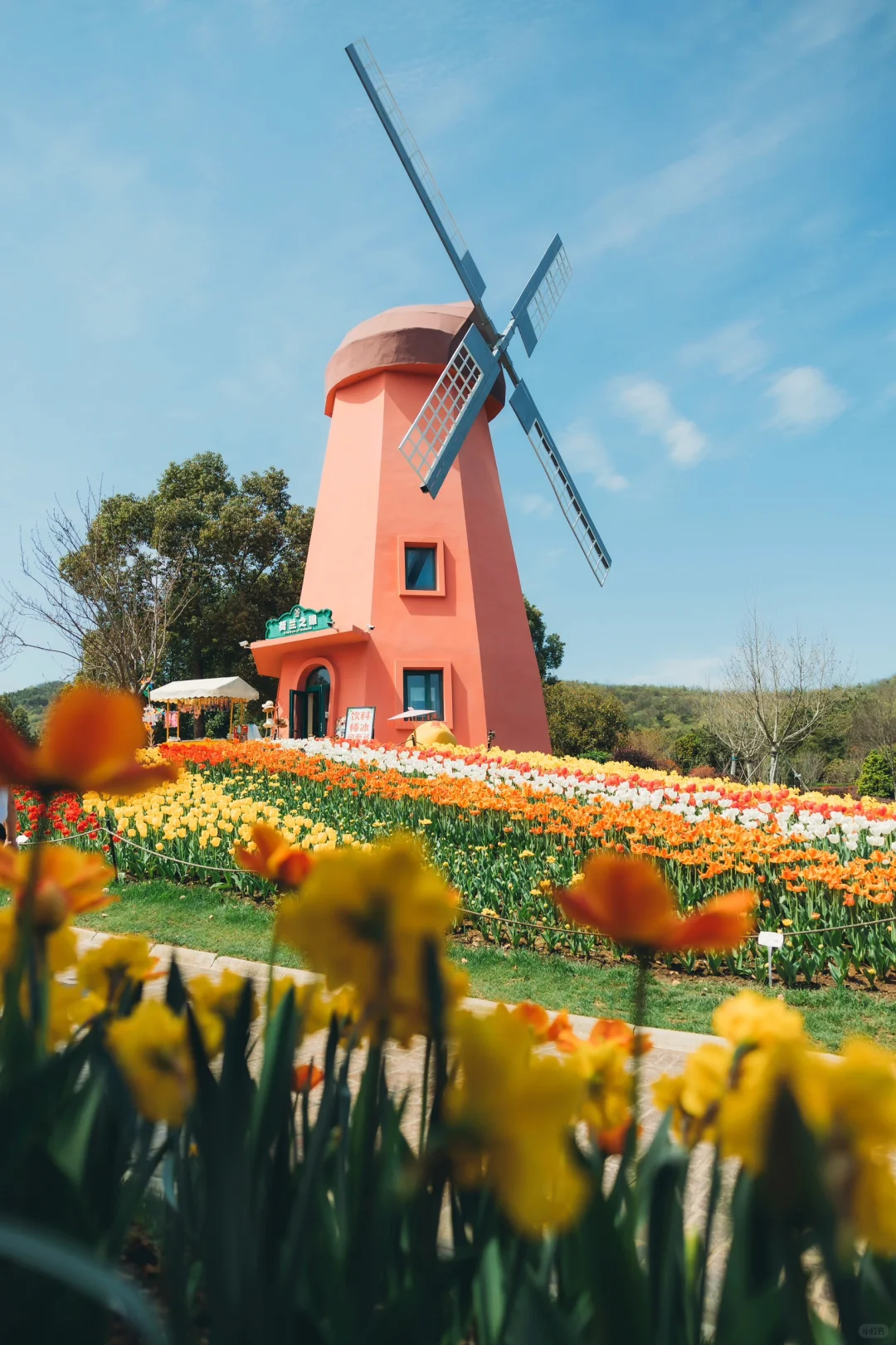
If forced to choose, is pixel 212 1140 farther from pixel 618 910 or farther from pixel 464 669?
pixel 464 669

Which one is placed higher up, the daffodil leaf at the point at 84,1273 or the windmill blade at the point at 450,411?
the windmill blade at the point at 450,411

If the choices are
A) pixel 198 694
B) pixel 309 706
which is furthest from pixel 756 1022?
pixel 198 694

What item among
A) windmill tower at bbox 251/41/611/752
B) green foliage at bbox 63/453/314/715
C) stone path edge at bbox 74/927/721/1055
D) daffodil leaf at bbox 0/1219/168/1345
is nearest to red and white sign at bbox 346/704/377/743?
windmill tower at bbox 251/41/611/752

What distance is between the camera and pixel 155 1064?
84 cm

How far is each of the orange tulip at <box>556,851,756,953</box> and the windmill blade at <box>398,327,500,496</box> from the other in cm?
1544

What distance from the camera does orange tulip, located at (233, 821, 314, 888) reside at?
1064 mm

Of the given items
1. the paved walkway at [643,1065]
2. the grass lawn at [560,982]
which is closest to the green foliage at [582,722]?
the grass lawn at [560,982]

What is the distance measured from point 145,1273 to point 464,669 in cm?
1544

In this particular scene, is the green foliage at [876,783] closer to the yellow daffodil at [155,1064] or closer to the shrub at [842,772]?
the shrub at [842,772]

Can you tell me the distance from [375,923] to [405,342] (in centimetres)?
1834

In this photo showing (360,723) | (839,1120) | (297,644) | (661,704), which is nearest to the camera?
(839,1120)

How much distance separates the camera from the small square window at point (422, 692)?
16469 mm

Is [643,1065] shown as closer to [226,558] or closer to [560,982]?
[560,982]

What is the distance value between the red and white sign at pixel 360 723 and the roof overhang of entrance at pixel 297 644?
1550 millimetres
